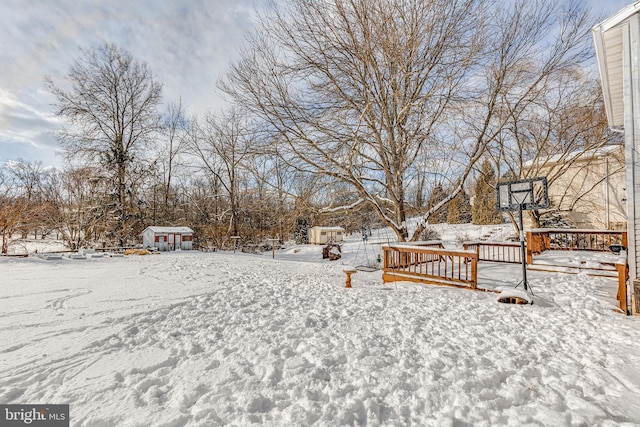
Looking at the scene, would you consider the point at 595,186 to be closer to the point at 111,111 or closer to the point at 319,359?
the point at 319,359

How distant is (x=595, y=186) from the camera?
14539 mm

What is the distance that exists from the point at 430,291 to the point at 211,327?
4.05 metres

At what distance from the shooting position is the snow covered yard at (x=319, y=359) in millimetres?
1896

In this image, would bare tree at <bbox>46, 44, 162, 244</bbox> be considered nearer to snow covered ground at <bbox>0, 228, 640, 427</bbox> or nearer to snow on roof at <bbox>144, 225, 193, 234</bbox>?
snow on roof at <bbox>144, 225, 193, 234</bbox>

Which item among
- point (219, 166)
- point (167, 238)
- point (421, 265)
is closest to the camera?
point (421, 265)

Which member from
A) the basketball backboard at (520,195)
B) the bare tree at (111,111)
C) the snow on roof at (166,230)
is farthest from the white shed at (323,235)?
the basketball backboard at (520,195)

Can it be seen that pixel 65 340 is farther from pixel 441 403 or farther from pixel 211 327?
pixel 441 403

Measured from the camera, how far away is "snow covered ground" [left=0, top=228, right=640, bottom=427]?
6.22 feet

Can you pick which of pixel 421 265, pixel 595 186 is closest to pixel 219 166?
pixel 421 265

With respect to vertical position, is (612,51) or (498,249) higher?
(612,51)

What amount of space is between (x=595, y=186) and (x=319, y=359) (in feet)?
63.7

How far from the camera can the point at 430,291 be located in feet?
17.4

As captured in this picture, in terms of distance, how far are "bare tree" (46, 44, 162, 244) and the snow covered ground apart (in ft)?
44.3

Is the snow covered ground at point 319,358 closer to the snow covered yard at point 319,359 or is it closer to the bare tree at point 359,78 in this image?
the snow covered yard at point 319,359
